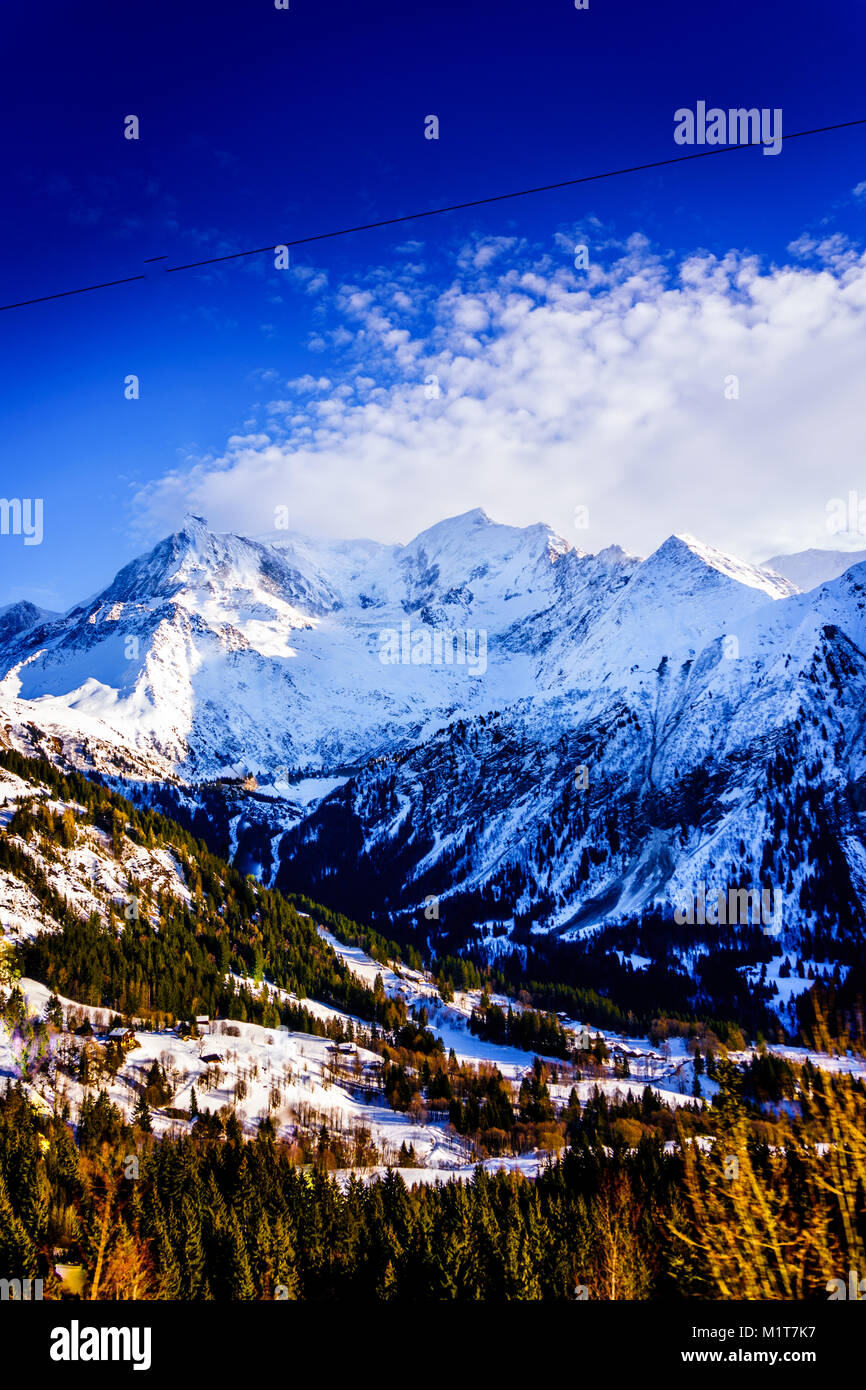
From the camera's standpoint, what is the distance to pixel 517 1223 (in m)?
65.4

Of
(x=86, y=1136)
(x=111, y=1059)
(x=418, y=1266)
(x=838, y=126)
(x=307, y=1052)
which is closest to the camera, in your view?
(x=838, y=126)

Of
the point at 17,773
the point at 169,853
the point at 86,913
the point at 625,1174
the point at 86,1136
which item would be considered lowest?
the point at 625,1174

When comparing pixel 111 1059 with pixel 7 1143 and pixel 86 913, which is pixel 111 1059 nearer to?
pixel 7 1143

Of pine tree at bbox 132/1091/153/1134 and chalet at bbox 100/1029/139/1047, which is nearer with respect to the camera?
pine tree at bbox 132/1091/153/1134

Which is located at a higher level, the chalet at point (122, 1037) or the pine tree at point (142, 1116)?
the chalet at point (122, 1037)

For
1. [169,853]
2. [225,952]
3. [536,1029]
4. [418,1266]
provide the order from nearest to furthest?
[418,1266] < [225,952] < [536,1029] < [169,853]

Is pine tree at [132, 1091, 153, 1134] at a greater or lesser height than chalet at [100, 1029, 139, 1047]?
lesser

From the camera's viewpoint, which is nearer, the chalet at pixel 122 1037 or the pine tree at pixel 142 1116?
the pine tree at pixel 142 1116

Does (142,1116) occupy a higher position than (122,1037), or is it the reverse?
(122,1037)

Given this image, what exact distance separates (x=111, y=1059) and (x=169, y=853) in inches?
3616

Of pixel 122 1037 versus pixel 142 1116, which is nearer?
pixel 142 1116
